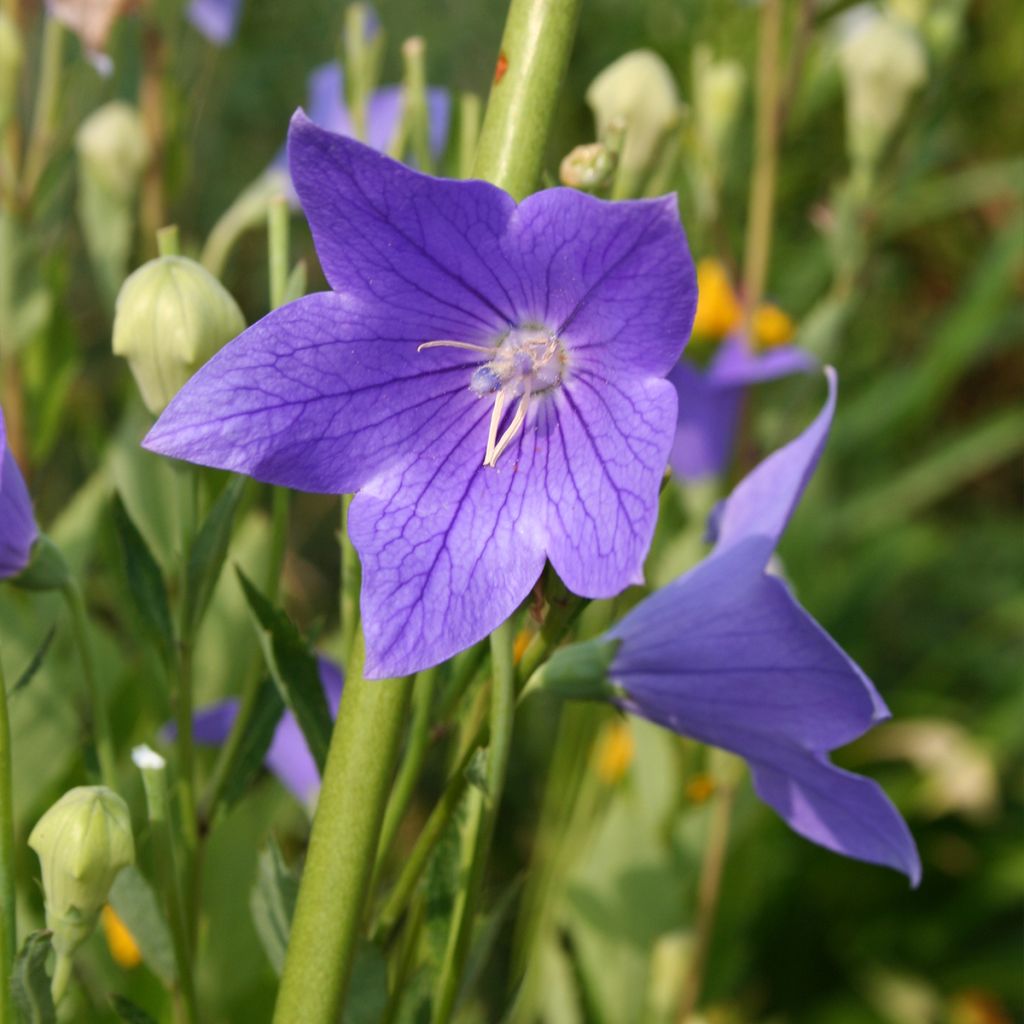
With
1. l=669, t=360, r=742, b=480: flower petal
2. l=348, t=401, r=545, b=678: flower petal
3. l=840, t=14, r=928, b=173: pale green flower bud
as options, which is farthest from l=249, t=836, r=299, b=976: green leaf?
l=840, t=14, r=928, b=173: pale green flower bud

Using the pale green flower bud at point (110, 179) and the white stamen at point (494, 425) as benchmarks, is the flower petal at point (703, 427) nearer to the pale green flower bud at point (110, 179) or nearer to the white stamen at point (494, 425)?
the pale green flower bud at point (110, 179)

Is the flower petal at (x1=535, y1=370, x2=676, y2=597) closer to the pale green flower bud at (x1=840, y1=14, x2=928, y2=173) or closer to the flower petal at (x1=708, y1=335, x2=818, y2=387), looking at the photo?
the flower petal at (x1=708, y1=335, x2=818, y2=387)

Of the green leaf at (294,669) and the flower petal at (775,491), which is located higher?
the flower petal at (775,491)

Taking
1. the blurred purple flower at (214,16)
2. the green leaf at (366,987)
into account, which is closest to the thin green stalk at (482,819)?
the green leaf at (366,987)

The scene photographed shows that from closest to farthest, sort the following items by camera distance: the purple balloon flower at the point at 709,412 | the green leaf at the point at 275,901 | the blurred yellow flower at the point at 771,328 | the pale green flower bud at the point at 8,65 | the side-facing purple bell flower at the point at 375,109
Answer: the green leaf at the point at 275,901
the pale green flower bud at the point at 8,65
the side-facing purple bell flower at the point at 375,109
the purple balloon flower at the point at 709,412
the blurred yellow flower at the point at 771,328

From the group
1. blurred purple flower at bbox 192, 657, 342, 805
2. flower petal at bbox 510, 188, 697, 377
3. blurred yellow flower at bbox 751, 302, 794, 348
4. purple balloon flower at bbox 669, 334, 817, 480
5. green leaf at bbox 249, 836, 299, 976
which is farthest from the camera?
blurred yellow flower at bbox 751, 302, 794, 348

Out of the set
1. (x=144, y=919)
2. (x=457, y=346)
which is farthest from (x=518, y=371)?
(x=144, y=919)
